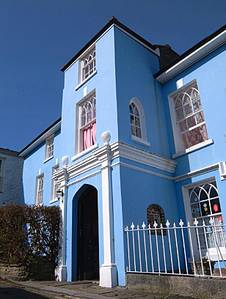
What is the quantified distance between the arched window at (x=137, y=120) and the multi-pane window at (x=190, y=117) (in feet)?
4.68

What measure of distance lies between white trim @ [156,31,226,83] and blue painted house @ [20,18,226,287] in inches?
1.3

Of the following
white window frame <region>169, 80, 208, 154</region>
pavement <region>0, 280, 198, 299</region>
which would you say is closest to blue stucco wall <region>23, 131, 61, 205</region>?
white window frame <region>169, 80, 208, 154</region>

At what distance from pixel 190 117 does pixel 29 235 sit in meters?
6.86

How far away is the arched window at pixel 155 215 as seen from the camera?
8398 mm

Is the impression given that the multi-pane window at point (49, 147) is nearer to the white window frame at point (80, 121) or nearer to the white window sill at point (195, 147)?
the white window frame at point (80, 121)

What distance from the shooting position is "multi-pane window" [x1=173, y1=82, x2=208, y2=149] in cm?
966

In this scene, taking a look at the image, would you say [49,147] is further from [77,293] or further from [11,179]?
[77,293]

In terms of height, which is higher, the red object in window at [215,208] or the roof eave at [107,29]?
the roof eave at [107,29]

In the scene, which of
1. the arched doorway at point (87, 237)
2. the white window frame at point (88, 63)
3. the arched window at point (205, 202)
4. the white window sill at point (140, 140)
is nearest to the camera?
the arched window at point (205, 202)

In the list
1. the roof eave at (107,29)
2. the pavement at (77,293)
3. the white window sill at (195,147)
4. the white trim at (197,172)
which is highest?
the roof eave at (107,29)

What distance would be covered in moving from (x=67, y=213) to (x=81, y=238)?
97cm

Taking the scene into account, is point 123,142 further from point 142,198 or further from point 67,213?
point 67,213

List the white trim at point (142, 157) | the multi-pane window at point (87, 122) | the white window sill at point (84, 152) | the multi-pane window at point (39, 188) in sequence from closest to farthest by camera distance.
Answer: the white trim at point (142, 157) → the white window sill at point (84, 152) → the multi-pane window at point (87, 122) → the multi-pane window at point (39, 188)

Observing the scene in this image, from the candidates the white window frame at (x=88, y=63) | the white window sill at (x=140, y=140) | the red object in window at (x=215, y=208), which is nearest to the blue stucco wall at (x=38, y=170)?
the white window frame at (x=88, y=63)
